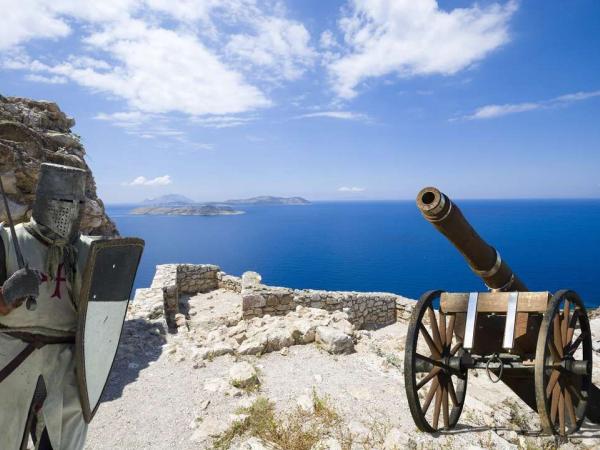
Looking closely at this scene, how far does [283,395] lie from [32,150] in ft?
27.5

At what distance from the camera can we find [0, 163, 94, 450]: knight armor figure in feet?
7.40

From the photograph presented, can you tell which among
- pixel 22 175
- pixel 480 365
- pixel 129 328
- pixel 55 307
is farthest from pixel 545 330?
pixel 22 175

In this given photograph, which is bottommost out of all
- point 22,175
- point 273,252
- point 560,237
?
point 273,252

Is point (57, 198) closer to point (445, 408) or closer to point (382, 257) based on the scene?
point (445, 408)

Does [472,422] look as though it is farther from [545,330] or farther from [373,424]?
[545,330]

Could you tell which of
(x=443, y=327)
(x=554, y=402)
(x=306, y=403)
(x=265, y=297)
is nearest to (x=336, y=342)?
(x=306, y=403)

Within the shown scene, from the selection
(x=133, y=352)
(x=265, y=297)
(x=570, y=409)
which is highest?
(x=570, y=409)

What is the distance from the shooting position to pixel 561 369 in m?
4.12

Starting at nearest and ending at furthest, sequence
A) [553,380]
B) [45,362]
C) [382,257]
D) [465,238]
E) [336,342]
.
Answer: [45,362] < [553,380] < [465,238] < [336,342] < [382,257]

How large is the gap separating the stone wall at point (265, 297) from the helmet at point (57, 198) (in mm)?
8781

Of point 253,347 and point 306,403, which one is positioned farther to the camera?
point 253,347

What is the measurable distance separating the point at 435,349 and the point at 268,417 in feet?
7.03

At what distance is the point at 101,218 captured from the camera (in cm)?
1082

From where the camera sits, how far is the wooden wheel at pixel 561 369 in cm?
361
